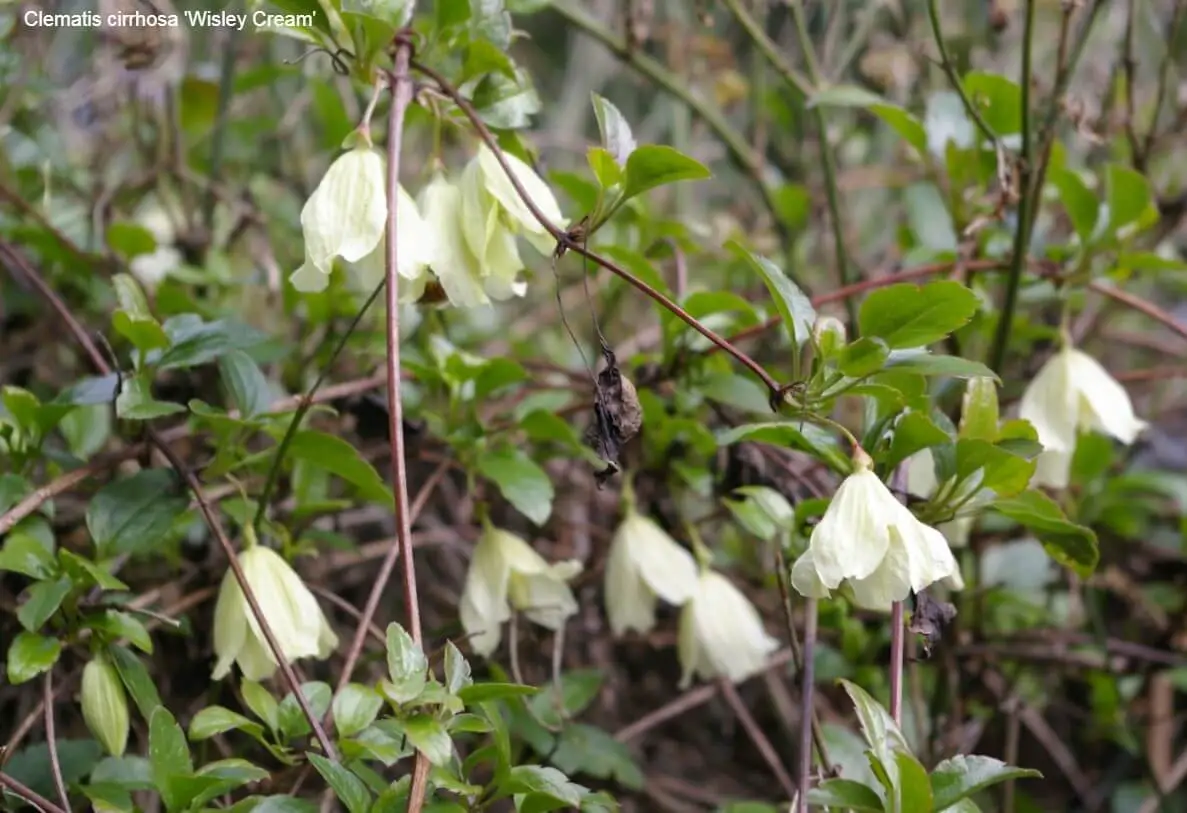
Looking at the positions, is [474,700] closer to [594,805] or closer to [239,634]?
[594,805]

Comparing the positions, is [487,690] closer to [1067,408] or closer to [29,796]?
[29,796]

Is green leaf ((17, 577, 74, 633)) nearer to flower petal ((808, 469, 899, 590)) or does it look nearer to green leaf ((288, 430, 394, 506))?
green leaf ((288, 430, 394, 506))

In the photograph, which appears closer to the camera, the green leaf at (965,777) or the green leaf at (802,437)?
the green leaf at (965,777)

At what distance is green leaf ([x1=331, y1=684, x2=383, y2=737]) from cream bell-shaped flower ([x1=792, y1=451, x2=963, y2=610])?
248 millimetres

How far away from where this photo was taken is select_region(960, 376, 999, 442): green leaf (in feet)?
2.23

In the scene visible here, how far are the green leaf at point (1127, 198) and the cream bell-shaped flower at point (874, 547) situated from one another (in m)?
0.40

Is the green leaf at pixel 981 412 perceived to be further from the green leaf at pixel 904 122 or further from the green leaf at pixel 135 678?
the green leaf at pixel 135 678

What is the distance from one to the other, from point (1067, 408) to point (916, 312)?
33 cm

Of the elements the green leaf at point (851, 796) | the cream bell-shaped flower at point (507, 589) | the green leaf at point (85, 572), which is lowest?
the cream bell-shaped flower at point (507, 589)

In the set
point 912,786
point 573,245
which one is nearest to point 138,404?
point 573,245

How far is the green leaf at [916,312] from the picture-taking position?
24.5 inches

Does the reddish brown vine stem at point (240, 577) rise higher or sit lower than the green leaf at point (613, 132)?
lower

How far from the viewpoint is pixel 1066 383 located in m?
0.90

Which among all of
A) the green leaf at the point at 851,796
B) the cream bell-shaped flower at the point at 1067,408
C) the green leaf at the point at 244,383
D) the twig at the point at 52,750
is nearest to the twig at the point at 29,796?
the twig at the point at 52,750
